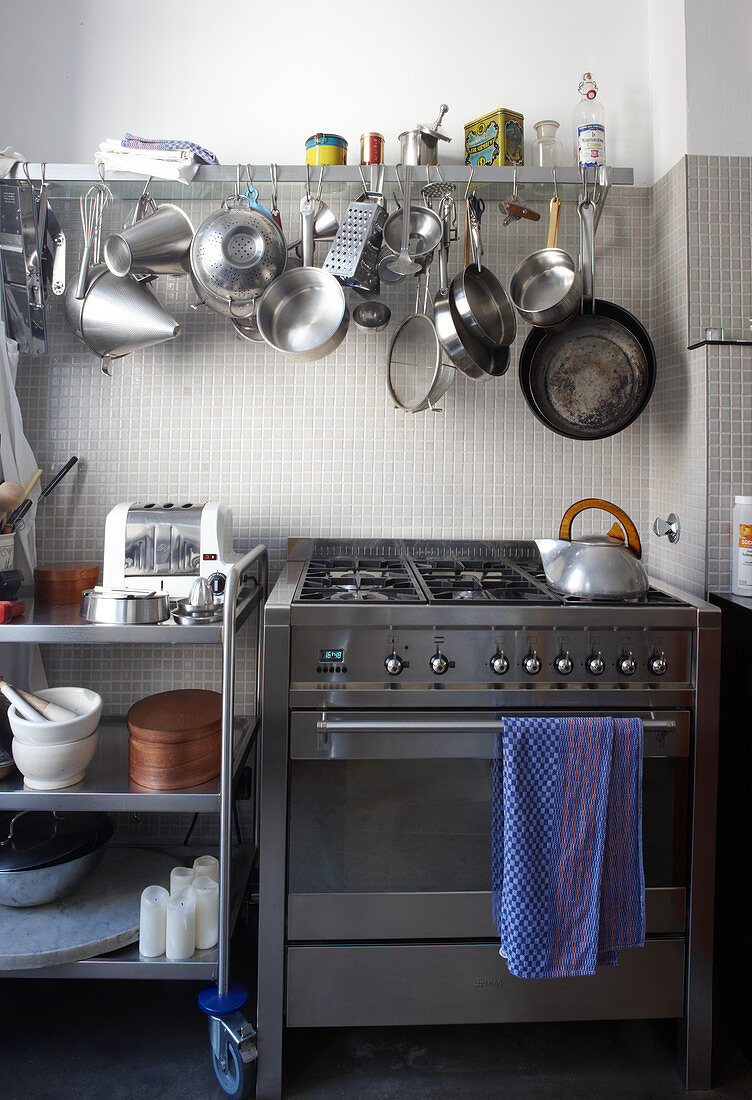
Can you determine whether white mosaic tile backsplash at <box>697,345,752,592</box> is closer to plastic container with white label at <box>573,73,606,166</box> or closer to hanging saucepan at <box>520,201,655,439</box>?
hanging saucepan at <box>520,201,655,439</box>

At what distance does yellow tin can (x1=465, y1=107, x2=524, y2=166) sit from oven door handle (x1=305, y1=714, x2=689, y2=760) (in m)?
1.38

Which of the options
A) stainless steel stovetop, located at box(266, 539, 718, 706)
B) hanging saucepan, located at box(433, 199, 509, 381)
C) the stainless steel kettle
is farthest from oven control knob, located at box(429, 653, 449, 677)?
hanging saucepan, located at box(433, 199, 509, 381)

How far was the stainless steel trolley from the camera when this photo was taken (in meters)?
1.50

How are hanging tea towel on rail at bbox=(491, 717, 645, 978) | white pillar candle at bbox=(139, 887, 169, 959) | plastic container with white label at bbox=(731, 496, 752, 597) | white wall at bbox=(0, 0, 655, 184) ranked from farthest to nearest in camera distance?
white wall at bbox=(0, 0, 655, 184) → plastic container with white label at bbox=(731, 496, 752, 597) → white pillar candle at bbox=(139, 887, 169, 959) → hanging tea towel on rail at bbox=(491, 717, 645, 978)

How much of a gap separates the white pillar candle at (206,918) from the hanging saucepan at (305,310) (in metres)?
1.22

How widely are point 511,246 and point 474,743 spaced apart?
4.35 ft

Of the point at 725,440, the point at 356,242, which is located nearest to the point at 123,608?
the point at 356,242

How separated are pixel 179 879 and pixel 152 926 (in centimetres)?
12

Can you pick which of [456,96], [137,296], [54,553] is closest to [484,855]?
[54,553]

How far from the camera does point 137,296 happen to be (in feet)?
6.28

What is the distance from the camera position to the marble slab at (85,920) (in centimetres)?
156

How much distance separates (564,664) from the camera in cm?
154

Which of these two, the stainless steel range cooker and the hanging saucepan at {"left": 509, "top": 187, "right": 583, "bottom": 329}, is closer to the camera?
the stainless steel range cooker

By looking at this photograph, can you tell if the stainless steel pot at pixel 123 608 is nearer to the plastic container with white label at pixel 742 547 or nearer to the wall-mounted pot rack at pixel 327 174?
the wall-mounted pot rack at pixel 327 174
